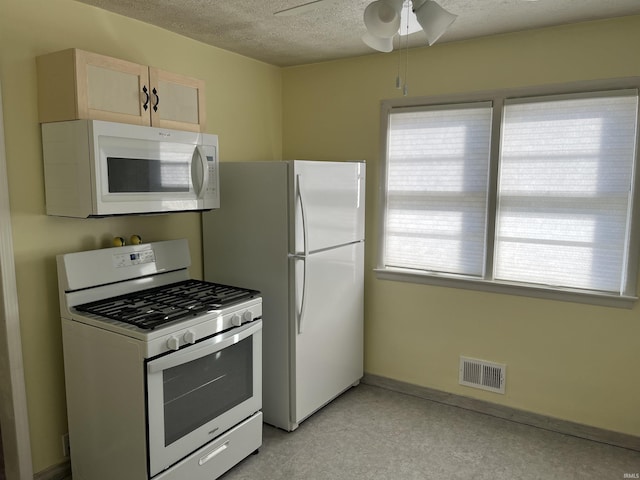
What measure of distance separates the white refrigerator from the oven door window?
1.15 ft

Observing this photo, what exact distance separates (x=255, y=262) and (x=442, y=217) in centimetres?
134

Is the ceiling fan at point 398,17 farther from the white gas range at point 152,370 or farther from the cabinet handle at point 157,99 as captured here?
the white gas range at point 152,370

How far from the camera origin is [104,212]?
7.15 ft

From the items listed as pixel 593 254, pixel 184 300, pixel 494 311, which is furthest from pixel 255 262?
pixel 593 254

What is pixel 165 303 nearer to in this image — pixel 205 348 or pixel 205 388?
pixel 205 348

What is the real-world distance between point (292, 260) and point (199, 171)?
2.43 feet

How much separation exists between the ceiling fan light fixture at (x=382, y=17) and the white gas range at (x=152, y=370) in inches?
58.5

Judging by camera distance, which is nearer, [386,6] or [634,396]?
[386,6]

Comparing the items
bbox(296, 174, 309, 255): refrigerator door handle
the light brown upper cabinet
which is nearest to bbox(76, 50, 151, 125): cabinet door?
the light brown upper cabinet

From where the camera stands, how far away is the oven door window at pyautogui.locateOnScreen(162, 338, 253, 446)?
2193 millimetres

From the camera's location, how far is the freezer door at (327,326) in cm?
291

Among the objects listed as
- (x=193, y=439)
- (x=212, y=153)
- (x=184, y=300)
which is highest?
(x=212, y=153)

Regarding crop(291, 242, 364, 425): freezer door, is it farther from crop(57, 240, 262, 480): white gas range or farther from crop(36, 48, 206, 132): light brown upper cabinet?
crop(36, 48, 206, 132): light brown upper cabinet

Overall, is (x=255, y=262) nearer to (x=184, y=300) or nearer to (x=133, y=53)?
(x=184, y=300)
